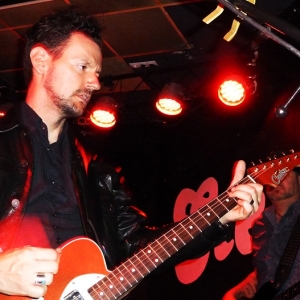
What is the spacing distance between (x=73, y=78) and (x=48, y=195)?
0.70 m

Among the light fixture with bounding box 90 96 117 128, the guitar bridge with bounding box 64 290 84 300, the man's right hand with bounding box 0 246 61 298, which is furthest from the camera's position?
the light fixture with bounding box 90 96 117 128

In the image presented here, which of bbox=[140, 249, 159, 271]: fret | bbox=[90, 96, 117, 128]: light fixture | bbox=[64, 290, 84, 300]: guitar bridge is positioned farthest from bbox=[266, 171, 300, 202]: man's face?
bbox=[90, 96, 117, 128]: light fixture

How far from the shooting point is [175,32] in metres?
5.72

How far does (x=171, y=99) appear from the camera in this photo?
6.15 metres

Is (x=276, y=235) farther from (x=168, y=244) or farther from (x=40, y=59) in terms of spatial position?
(x=40, y=59)

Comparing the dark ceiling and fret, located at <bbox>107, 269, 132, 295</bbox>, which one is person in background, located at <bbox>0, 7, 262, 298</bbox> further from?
the dark ceiling

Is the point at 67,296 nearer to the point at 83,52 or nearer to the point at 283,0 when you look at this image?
the point at 83,52

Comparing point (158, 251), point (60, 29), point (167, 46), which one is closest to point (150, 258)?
point (158, 251)

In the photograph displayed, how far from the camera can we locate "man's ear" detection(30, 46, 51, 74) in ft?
9.68

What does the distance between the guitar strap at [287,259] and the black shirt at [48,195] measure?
2.27 metres

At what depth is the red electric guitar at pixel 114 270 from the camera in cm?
211

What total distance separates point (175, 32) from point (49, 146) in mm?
3436

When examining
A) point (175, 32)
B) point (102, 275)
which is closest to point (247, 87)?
point (175, 32)

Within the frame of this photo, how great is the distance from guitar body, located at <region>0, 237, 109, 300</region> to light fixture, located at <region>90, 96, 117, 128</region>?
181 inches
